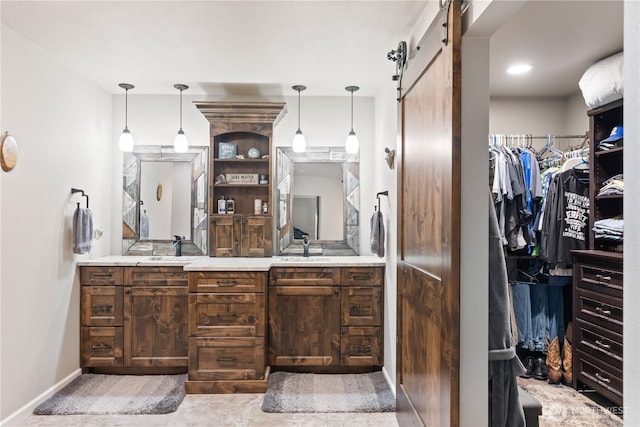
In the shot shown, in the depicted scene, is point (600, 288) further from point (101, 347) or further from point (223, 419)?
point (101, 347)

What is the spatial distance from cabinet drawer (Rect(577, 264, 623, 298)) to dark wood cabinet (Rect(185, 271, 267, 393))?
2354 millimetres

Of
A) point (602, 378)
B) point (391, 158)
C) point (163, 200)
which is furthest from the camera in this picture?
point (163, 200)

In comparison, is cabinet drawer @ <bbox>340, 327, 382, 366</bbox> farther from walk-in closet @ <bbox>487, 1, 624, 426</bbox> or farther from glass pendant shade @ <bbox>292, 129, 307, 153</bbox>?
glass pendant shade @ <bbox>292, 129, 307, 153</bbox>

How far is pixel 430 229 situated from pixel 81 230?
107 inches

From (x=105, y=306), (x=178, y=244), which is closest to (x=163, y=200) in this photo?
(x=178, y=244)

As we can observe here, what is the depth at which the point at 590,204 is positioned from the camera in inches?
120

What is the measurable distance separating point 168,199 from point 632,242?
3875 mm

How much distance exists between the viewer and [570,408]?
2838 millimetres

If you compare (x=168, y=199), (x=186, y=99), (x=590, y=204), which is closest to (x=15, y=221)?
(x=168, y=199)

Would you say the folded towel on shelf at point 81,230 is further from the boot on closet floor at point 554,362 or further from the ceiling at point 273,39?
the boot on closet floor at point 554,362

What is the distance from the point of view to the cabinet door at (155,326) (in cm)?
342

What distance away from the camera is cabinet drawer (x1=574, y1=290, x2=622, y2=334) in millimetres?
2721

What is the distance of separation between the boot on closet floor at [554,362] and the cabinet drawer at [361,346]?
132cm

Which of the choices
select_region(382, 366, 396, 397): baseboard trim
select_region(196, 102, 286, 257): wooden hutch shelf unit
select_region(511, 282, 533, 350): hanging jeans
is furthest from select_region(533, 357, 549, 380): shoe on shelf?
select_region(196, 102, 286, 257): wooden hutch shelf unit
